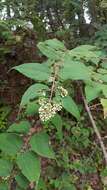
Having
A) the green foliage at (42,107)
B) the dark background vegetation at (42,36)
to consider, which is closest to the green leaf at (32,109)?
the green foliage at (42,107)

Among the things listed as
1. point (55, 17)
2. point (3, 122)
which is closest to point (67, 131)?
point (3, 122)

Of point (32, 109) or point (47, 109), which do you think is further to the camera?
point (32, 109)

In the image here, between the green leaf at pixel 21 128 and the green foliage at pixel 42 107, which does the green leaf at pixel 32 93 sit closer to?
the green foliage at pixel 42 107

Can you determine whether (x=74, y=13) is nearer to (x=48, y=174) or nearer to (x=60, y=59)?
(x=48, y=174)

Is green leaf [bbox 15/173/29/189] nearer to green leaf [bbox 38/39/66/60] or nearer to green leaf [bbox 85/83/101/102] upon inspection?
green leaf [bbox 85/83/101/102]

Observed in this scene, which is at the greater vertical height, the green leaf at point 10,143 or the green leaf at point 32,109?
the green leaf at point 32,109

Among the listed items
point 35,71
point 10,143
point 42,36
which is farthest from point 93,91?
point 42,36

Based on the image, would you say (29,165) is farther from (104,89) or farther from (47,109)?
(104,89)
